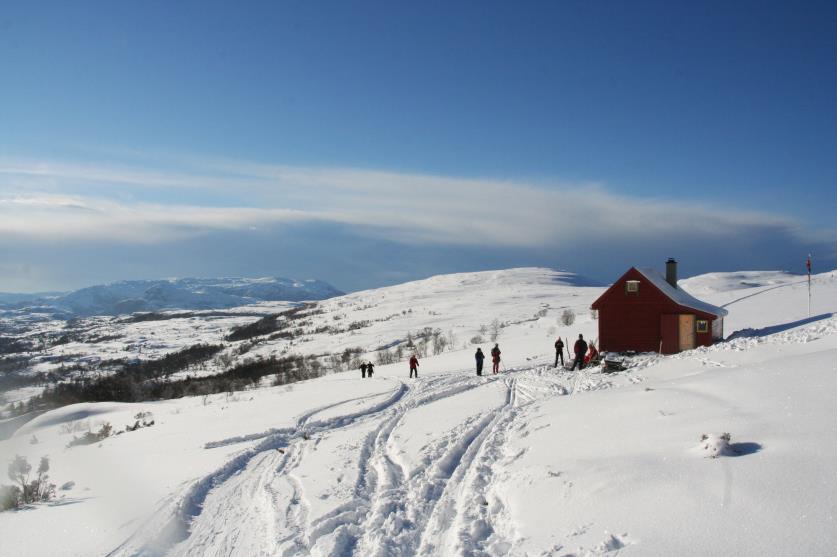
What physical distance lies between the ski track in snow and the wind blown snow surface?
1.5 inches

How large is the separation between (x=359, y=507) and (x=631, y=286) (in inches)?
931

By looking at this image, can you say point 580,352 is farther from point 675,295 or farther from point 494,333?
point 494,333

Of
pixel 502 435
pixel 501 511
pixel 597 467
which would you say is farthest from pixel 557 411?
pixel 501 511

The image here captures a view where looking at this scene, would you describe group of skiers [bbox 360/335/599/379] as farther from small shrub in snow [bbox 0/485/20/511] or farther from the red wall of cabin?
small shrub in snow [bbox 0/485/20/511]

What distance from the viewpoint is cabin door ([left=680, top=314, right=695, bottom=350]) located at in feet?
90.3

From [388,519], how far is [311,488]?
2.40 meters

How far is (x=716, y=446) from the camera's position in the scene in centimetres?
799

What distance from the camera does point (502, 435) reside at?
12.8 metres

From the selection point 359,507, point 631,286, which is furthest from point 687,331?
point 359,507

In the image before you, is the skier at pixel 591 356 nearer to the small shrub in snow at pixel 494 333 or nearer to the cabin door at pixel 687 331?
the cabin door at pixel 687 331

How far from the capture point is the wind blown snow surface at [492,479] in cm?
655

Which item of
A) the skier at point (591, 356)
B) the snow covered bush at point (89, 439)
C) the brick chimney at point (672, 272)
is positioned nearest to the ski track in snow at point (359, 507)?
the snow covered bush at point (89, 439)

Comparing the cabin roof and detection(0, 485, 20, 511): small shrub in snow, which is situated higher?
the cabin roof

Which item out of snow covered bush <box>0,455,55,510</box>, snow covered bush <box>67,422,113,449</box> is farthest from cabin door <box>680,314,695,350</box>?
snow covered bush <box>67,422,113,449</box>
